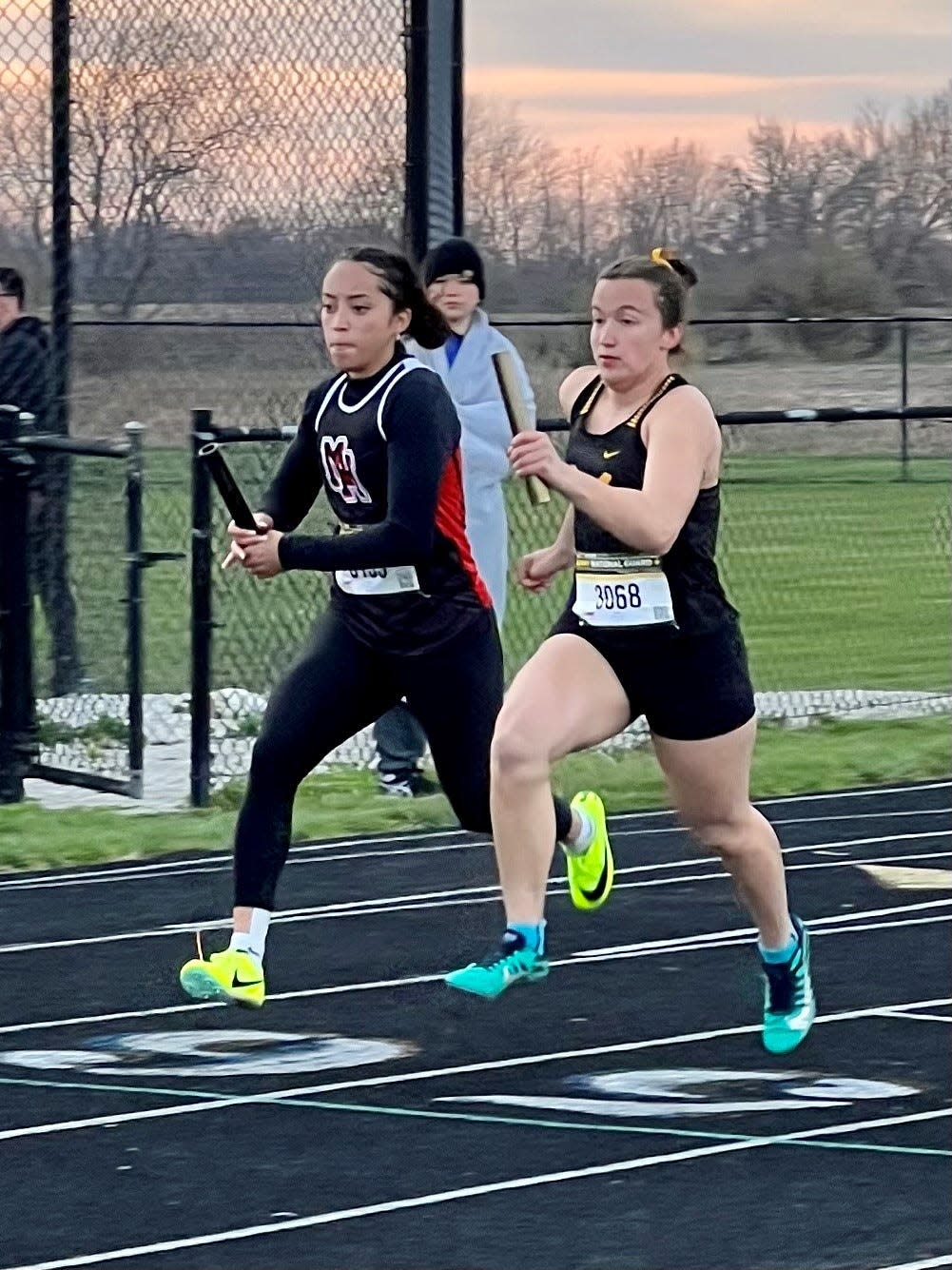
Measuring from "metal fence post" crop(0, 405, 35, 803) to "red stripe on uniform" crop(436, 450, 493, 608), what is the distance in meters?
3.92

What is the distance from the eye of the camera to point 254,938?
6.49 meters

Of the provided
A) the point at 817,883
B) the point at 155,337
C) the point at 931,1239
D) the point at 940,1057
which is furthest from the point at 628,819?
the point at 155,337

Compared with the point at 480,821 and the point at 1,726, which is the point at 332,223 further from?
the point at 480,821

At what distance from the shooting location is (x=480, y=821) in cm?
686

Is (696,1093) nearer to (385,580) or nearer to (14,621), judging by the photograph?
(385,580)

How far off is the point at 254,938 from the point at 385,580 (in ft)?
2.93

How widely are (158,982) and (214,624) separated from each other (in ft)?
11.3

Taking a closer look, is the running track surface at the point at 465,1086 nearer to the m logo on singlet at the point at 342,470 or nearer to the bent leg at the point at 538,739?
the bent leg at the point at 538,739

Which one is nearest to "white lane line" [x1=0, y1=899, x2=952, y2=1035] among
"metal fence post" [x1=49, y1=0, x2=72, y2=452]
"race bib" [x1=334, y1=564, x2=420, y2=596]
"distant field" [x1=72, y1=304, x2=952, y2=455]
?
"race bib" [x1=334, y1=564, x2=420, y2=596]

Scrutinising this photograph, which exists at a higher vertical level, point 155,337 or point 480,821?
point 155,337

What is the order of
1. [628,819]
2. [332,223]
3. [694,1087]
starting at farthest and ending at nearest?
[332,223] → [628,819] → [694,1087]

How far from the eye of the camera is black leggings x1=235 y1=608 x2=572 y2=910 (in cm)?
653

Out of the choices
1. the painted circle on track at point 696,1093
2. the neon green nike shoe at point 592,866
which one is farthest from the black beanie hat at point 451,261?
the painted circle on track at point 696,1093

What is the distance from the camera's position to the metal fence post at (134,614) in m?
10.3
